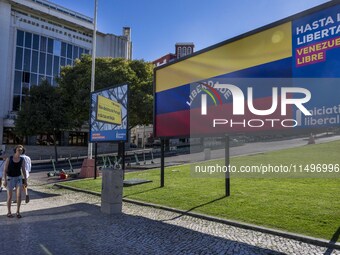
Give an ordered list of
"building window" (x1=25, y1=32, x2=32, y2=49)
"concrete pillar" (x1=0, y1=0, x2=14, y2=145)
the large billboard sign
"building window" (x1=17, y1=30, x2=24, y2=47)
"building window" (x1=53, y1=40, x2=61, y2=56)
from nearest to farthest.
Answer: the large billboard sign → "concrete pillar" (x1=0, y1=0, x2=14, y2=145) → "building window" (x1=17, y1=30, x2=24, y2=47) → "building window" (x1=25, y1=32, x2=32, y2=49) → "building window" (x1=53, y1=40, x2=61, y2=56)

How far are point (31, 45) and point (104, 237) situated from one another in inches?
1785

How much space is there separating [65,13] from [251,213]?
5086 cm

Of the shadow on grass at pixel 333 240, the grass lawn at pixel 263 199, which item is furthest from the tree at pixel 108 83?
the shadow on grass at pixel 333 240

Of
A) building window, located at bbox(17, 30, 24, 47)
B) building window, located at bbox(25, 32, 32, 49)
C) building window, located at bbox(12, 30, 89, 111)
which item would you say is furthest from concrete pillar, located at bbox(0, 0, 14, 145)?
building window, located at bbox(25, 32, 32, 49)

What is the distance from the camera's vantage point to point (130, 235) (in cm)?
695

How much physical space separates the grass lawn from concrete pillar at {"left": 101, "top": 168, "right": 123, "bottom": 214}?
1.32 meters

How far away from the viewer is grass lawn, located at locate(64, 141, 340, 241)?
7.22 metres

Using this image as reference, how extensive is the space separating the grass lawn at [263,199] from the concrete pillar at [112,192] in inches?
52.1

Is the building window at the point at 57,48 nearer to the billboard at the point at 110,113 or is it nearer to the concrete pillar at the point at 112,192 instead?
the billboard at the point at 110,113

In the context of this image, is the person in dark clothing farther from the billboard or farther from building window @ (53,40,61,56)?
building window @ (53,40,61,56)

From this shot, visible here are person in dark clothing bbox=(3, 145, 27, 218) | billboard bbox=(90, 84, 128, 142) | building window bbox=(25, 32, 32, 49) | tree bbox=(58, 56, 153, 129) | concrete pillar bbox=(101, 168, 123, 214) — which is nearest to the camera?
person in dark clothing bbox=(3, 145, 27, 218)

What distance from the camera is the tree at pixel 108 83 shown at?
3078 cm

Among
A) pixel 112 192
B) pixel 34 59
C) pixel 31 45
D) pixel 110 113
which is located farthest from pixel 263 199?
pixel 31 45

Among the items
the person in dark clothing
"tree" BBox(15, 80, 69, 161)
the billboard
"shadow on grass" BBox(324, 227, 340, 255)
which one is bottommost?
"shadow on grass" BBox(324, 227, 340, 255)
